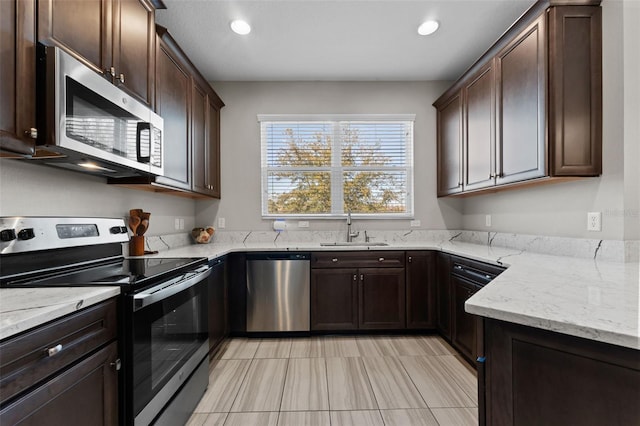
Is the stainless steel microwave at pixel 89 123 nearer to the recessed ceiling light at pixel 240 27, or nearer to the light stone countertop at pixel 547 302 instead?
the light stone countertop at pixel 547 302

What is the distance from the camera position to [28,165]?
144 cm

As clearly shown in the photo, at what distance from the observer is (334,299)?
2797 millimetres

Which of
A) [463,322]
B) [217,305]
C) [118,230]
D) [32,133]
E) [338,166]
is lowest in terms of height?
[463,322]

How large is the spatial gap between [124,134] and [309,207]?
2078 mm

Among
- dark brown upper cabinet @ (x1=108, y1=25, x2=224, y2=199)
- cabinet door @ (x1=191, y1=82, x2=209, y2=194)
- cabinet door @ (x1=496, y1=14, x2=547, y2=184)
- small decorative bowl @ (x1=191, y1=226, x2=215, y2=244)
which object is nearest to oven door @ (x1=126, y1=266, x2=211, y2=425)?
dark brown upper cabinet @ (x1=108, y1=25, x2=224, y2=199)

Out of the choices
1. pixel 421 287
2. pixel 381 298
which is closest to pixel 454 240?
pixel 421 287

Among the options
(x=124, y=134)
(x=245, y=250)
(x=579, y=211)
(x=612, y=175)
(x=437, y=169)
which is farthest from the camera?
(x=437, y=169)

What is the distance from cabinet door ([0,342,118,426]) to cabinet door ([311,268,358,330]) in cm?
183

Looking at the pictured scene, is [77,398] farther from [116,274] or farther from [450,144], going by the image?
[450,144]

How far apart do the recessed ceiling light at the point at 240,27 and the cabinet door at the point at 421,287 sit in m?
2.45

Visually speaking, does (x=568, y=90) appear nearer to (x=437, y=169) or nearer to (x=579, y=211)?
(x=579, y=211)

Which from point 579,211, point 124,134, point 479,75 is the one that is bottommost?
point 579,211

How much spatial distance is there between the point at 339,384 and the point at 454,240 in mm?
2111

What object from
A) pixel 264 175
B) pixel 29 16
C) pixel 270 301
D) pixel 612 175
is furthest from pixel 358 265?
pixel 29 16
